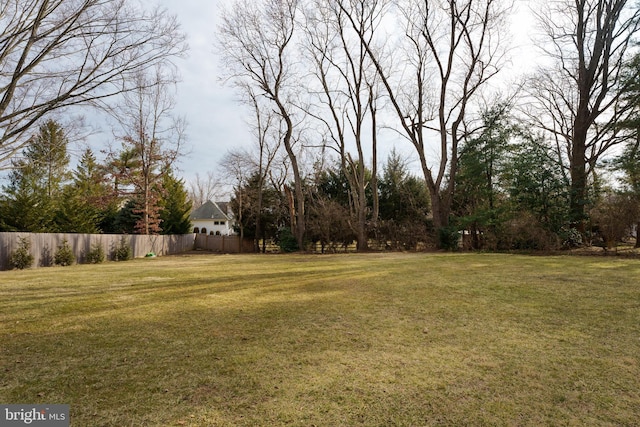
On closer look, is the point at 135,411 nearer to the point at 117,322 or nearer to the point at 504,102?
the point at 117,322

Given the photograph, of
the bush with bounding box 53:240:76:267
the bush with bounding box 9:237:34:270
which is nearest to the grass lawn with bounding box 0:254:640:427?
the bush with bounding box 9:237:34:270

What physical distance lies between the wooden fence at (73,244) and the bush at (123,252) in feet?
0.21

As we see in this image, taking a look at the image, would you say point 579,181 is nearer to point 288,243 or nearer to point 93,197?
point 288,243

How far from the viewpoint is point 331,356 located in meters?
3.19

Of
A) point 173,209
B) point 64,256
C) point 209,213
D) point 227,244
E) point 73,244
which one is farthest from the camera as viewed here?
point 209,213

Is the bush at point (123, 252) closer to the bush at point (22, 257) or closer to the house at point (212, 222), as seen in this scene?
the bush at point (22, 257)

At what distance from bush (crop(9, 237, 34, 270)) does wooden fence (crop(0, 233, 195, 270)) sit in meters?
0.09

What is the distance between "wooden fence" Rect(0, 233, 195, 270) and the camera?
37.8 ft

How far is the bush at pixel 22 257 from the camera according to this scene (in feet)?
37.8

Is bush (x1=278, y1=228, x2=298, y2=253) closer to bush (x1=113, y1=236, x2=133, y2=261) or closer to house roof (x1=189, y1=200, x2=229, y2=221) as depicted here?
bush (x1=113, y1=236, x2=133, y2=261)

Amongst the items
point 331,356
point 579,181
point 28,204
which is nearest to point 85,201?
point 28,204

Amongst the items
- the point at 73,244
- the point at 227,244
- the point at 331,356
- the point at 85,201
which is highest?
the point at 85,201

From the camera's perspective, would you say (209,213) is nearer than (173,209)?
No

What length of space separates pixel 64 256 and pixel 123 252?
12.5ft
